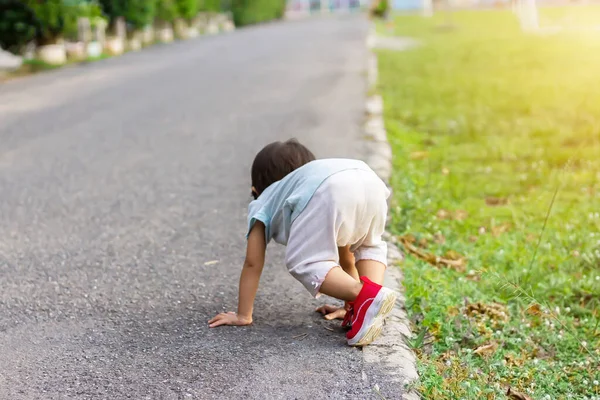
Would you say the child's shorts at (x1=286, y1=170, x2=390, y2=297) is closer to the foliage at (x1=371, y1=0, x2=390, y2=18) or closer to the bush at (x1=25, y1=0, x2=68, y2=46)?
the bush at (x1=25, y1=0, x2=68, y2=46)

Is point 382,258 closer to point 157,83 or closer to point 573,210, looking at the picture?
point 573,210

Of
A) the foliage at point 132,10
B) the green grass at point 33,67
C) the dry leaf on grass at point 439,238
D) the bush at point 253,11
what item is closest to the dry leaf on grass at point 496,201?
the dry leaf on grass at point 439,238

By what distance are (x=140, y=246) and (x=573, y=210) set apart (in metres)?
2.88

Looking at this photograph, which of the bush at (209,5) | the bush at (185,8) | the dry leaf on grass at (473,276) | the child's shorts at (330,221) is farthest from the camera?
the bush at (209,5)

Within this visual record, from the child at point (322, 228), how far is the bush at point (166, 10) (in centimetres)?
2112

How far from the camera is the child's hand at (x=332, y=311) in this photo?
3.49 meters

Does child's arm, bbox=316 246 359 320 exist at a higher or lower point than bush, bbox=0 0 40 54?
higher

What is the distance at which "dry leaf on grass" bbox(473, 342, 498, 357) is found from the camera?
10.9 feet

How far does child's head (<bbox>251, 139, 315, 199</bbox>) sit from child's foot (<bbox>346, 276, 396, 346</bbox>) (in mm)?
596

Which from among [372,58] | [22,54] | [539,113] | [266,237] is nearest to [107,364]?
[266,237]

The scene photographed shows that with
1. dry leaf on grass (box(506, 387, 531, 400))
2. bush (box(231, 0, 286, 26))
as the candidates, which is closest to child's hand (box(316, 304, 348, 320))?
dry leaf on grass (box(506, 387, 531, 400))

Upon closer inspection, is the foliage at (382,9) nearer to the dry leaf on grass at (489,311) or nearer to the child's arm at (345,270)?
Result: the dry leaf on grass at (489,311)

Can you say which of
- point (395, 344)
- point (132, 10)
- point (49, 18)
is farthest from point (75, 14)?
point (395, 344)

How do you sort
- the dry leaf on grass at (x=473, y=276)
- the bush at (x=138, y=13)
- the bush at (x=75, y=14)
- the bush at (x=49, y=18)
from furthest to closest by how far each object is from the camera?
1. the bush at (x=138, y=13)
2. the bush at (x=75, y=14)
3. the bush at (x=49, y=18)
4. the dry leaf on grass at (x=473, y=276)
